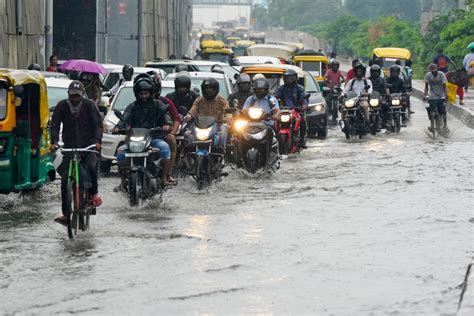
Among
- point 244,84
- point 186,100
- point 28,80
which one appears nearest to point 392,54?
point 244,84

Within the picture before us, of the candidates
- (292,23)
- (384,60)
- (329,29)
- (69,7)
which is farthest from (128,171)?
(292,23)

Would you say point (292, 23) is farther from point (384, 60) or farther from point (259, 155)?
point (259, 155)

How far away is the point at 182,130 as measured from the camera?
763 inches

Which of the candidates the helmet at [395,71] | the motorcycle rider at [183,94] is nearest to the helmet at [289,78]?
the motorcycle rider at [183,94]

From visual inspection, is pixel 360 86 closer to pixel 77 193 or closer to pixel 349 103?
pixel 349 103

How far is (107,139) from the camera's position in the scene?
20.9 metres

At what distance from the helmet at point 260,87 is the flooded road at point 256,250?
1.76 meters

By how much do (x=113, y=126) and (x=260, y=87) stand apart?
2.37m

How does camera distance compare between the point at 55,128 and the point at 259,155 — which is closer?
the point at 55,128

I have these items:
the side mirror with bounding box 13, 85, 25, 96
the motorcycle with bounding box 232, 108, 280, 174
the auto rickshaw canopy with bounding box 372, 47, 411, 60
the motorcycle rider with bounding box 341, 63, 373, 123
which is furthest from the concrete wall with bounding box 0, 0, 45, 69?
the auto rickshaw canopy with bounding box 372, 47, 411, 60

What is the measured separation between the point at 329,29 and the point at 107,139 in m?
106

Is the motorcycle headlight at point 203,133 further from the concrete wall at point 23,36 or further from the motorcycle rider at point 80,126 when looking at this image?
the concrete wall at point 23,36

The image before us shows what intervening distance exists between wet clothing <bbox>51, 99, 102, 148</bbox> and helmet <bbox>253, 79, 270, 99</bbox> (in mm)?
7335

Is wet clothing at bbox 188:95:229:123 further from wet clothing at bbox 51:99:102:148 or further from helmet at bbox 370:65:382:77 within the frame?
helmet at bbox 370:65:382:77
